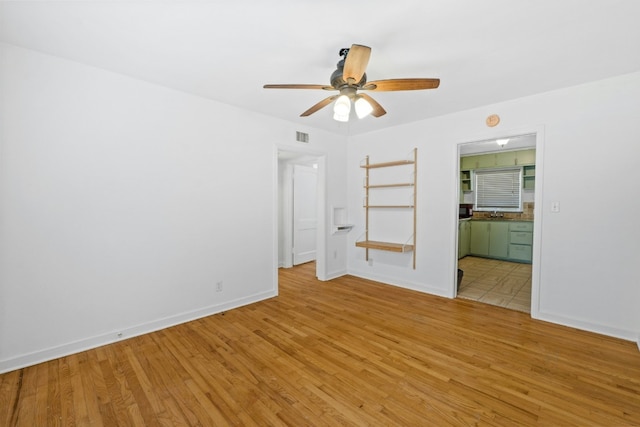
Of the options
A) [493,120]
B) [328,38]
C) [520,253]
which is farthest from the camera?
[520,253]

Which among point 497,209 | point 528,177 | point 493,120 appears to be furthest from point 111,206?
point 528,177

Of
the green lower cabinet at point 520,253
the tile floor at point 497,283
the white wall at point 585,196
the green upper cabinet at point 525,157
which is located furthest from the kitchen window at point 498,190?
the white wall at point 585,196

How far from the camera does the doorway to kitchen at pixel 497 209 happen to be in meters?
5.54

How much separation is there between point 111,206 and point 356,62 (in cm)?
243

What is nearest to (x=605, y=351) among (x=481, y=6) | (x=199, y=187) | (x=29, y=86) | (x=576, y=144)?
(x=576, y=144)

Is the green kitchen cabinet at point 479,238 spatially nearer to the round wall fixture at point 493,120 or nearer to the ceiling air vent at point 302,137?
the round wall fixture at point 493,120

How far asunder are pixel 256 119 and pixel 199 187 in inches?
45.6

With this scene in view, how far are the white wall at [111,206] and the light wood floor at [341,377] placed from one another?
1.00ft

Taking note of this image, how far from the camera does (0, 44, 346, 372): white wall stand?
2129 mm

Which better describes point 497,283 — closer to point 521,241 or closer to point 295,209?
point 521,241

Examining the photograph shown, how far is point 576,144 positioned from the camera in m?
2.81

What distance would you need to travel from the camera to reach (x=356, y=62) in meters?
1.72

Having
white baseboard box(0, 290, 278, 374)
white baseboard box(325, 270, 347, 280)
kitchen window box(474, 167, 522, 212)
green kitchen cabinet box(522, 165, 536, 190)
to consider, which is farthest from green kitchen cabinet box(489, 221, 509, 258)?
white baseboard box(0, 290, 278, 374)

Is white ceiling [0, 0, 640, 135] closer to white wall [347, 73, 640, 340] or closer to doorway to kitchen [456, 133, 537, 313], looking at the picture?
white wall [347, 73, 640, 340]
